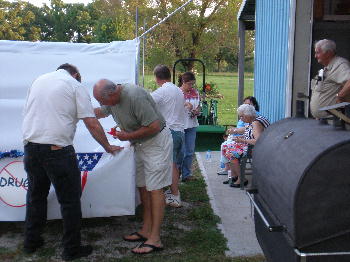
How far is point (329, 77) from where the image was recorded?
440cm

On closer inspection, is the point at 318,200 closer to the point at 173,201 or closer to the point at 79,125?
the point at 79,125

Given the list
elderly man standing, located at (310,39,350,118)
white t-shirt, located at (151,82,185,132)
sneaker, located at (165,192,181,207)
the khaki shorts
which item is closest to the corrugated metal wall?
elderly man standing, located at (310,39,350,118)

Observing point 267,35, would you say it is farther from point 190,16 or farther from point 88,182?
point 190,16

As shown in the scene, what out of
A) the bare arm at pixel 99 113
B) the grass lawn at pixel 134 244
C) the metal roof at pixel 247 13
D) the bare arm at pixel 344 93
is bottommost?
the grass lawn at pixel 134 244

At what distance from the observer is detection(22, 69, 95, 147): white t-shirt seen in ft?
12.6

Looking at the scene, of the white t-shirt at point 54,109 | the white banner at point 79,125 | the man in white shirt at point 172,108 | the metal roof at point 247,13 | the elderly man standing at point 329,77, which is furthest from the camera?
the metal roof at point 247,13

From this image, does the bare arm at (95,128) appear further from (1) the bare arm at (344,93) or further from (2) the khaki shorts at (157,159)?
(1) the bare arm at (344,93)

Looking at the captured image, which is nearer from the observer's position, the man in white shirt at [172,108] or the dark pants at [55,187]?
the dark pants at [55,187]

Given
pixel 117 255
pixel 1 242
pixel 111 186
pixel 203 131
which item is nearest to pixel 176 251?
pixel 117 255

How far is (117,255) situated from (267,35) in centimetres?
426

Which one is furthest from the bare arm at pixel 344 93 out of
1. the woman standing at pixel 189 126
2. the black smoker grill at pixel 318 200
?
the woman standing at pixel 189 126

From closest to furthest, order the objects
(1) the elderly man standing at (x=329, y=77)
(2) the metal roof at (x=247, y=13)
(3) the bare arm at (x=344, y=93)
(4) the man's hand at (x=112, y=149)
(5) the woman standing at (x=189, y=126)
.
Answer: (3) the bare arm at (x=344, y=93) < (4) the man's hand at (x=112, y=149) < (1) the elderly man standing at (x=329, y=77) < (5) the woman standing at (x=189, y=126) < (2) the metal roof at (x=247, y=13)

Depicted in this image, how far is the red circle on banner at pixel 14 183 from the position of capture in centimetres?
444

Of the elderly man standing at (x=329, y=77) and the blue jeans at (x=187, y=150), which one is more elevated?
the elderly man standing at (x=329, y=77)
